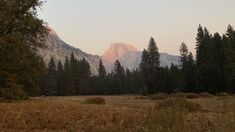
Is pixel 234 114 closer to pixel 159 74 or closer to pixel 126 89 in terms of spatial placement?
pixel 159 74

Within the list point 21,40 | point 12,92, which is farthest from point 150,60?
point 12,92

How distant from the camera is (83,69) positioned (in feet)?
474

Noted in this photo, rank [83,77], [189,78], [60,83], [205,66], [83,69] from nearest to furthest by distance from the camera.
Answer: [205,66] → [189,78] → [60,83] → [83,77] → [83,69]

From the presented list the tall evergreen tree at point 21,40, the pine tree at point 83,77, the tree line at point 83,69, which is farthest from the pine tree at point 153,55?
the tall evergreen tree at point 21,40

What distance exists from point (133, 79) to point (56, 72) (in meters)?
26.5

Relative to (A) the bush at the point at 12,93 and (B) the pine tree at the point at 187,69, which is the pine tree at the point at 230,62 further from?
(A) the bush at the point at 12,93

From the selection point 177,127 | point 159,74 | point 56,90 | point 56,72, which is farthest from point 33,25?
point 56,72

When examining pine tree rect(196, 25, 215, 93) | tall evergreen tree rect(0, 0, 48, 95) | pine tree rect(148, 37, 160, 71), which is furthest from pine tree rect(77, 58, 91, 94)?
tall evergreen tree rect(0, 0, 48, 95)

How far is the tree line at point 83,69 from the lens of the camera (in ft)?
109

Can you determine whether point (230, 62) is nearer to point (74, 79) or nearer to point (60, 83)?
point (74, 79)

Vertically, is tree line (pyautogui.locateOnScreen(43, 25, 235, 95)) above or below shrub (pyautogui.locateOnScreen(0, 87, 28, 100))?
above

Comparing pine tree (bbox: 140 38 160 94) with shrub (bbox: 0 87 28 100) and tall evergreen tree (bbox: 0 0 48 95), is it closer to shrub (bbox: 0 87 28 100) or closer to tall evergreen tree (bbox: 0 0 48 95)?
tall evergreen tree (bbox: 0 0 48 95)

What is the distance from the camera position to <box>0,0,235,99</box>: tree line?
33.2 m

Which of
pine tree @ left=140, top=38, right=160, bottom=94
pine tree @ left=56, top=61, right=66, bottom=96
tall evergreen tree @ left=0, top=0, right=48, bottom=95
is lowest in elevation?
tall evergreen tree @ left=0, top=0, right=48, bottom=95
